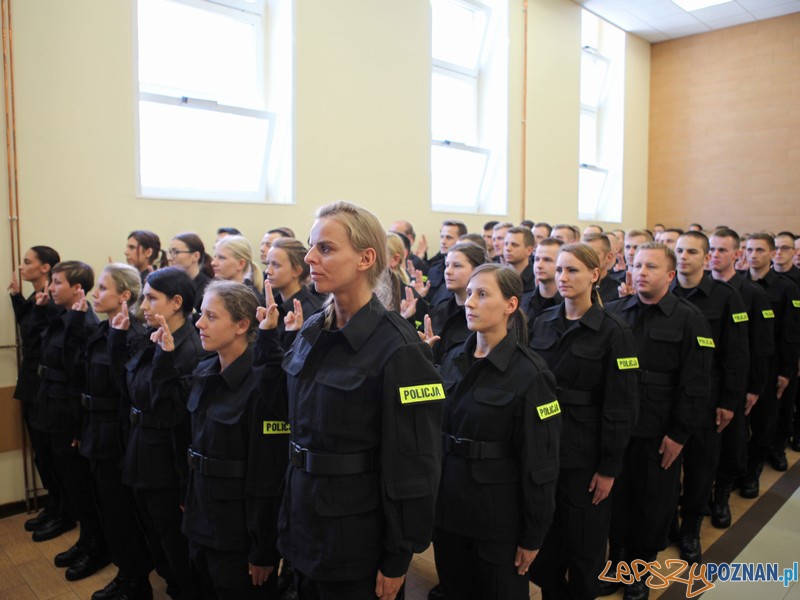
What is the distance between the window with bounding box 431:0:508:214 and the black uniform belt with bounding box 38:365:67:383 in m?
4.37

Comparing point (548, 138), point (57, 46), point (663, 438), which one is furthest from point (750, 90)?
point (57, 46)

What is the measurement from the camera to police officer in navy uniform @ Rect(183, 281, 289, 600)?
6.49 ft

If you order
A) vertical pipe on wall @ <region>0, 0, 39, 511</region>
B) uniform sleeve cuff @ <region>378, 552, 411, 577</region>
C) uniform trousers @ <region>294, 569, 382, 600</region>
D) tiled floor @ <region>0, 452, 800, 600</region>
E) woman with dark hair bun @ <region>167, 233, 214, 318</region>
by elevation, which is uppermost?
vertical pipe on wall @ <region>0, 0, 39, 511</region>

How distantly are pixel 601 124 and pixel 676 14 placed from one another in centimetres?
181

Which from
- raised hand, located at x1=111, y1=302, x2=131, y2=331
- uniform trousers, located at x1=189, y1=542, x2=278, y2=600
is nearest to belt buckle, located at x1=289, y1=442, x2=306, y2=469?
uniform trousers, located at x1=189, y1=542, x2=278, y2=600

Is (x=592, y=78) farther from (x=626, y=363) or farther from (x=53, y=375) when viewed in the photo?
(x=53, y=375)

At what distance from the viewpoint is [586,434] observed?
97.8 inches

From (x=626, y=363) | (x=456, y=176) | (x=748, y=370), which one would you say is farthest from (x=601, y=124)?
(x=626, y=363)

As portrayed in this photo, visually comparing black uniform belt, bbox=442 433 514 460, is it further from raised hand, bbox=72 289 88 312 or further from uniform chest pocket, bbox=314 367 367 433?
raised hand, bbox=72 289 88 312

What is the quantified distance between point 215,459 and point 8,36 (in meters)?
3.21

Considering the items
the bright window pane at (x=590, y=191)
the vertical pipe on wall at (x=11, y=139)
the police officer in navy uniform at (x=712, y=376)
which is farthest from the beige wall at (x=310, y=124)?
the police officer in navy uniform at (x=712, y=376)

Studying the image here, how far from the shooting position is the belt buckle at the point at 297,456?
162 centimetres

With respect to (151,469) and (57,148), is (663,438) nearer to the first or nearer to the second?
(151,469)

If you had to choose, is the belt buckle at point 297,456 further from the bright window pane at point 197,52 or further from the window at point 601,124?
the window at point 601,124
